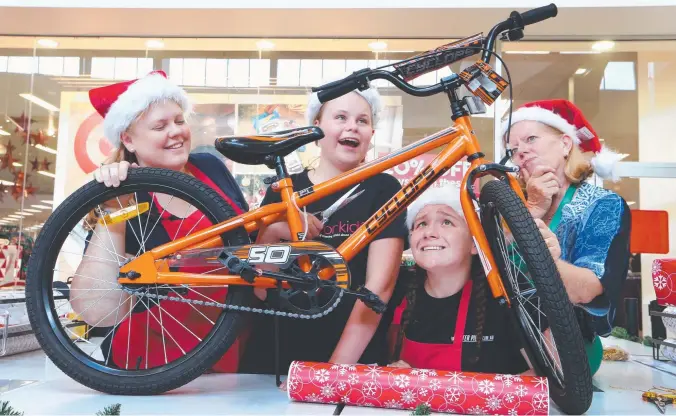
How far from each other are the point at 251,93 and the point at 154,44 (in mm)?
758

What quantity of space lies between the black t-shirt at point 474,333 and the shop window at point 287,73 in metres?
2.66

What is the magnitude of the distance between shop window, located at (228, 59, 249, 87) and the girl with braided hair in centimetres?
260

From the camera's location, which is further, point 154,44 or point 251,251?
point 154,44

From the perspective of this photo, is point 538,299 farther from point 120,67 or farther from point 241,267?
point 120,67

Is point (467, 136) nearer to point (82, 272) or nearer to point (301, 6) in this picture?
point (82, 272)

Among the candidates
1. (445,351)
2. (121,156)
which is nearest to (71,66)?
(121,156)

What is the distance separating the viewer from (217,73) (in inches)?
154

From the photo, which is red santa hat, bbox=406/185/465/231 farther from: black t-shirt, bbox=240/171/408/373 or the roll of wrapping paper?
the roll of wrapping paper

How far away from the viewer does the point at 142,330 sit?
1.65m

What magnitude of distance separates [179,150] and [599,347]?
1.47 m

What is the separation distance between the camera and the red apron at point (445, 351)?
1.53 metres

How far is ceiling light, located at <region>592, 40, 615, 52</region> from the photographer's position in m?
3.67

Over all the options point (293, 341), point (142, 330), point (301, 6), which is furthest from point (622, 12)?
point (142, 330)

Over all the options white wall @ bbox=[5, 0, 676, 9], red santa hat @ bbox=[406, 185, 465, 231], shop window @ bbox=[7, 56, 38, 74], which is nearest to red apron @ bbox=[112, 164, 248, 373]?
red santa hat @ bbox=[406, 185, 465, 231]
